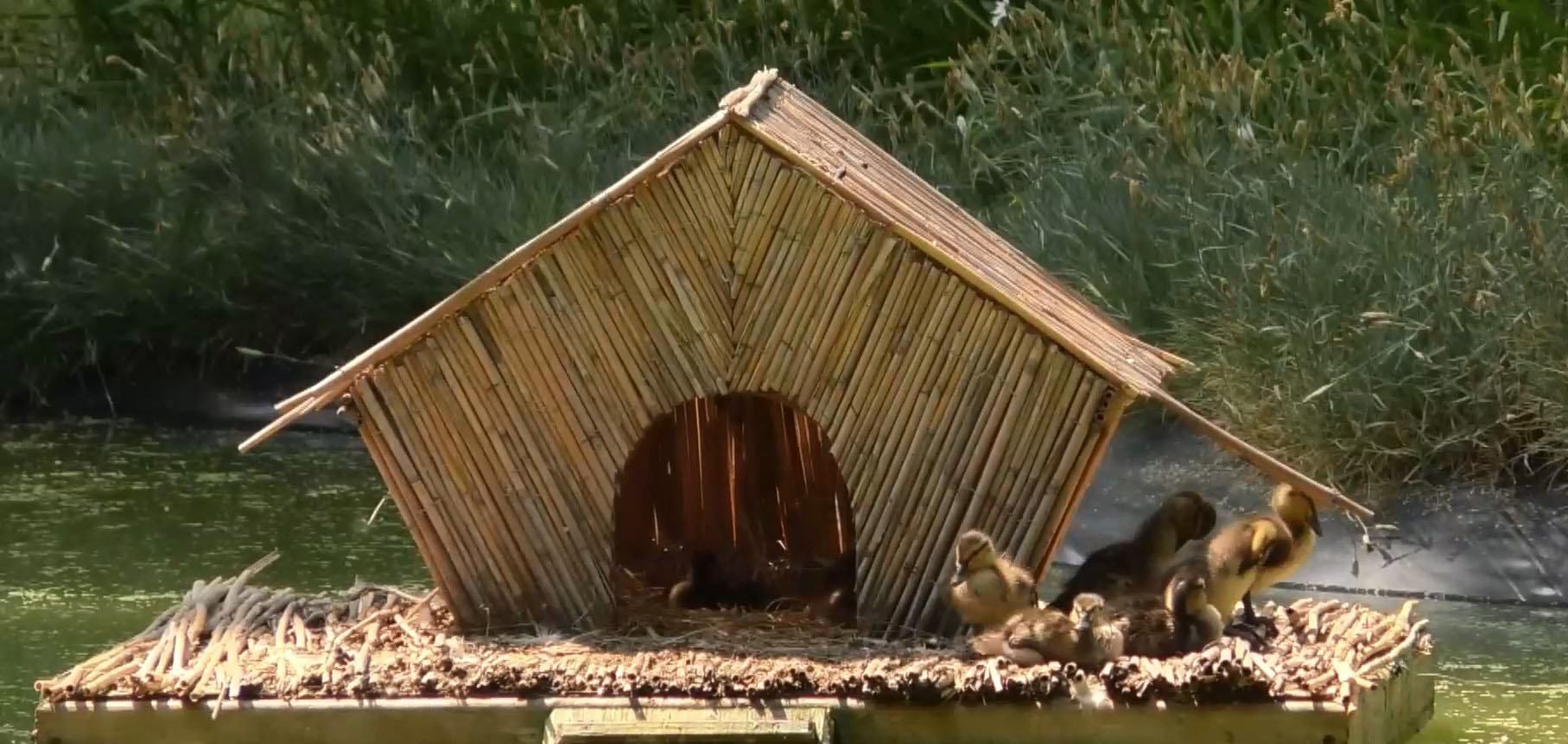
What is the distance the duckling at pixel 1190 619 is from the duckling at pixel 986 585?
0.33 meters

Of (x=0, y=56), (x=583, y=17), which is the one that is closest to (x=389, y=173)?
(x=583, y=17)

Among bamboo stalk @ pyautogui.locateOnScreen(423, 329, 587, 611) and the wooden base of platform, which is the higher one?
bamboo stalk @ pyautogui.locateOnScreen(423, 329, 587, 611)

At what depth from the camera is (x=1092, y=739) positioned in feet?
16.5

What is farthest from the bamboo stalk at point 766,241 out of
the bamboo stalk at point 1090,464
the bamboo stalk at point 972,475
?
the bamboo stalk at point 1090,464

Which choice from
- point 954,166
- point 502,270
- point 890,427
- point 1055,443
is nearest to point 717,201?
point 502,270

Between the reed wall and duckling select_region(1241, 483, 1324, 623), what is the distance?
0.62 meters

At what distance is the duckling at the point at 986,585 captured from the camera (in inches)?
208

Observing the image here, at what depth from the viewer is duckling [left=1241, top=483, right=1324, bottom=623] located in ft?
19.1

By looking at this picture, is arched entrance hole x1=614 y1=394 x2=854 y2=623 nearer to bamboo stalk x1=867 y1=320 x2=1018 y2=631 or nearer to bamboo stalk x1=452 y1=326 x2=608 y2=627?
bamboo stalk x1=452 y1=326 x2=608 y2=627

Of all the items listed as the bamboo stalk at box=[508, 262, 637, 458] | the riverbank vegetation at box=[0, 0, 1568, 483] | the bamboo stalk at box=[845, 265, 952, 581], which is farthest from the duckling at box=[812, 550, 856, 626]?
the riverbank vegetation at box=[0, 0, 1568, 483]

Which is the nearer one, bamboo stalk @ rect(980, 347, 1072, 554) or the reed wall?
bamboo stalk @ rect(980, 347, 1072, 554)

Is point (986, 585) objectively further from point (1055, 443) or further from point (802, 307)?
point (802, 307)

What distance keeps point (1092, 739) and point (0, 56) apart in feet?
39.3

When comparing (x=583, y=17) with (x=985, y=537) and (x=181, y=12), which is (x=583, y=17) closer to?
(x=181, y=12)
